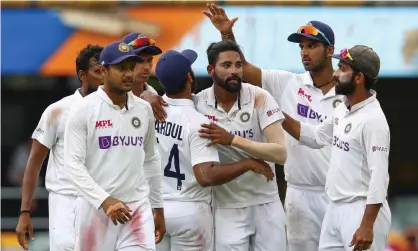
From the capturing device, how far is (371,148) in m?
9.46

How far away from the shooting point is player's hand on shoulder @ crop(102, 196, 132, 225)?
8836mm

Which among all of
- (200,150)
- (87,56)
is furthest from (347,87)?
(87,56)

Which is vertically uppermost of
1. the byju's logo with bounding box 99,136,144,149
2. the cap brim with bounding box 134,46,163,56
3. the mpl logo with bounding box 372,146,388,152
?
the cap brim with bounding box 134,46,163,56

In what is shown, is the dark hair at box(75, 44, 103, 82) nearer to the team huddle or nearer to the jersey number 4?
the team huddle

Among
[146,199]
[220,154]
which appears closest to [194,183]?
[220,154]

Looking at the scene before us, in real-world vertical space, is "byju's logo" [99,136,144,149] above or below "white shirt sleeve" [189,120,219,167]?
above

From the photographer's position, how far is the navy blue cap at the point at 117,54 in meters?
9.17

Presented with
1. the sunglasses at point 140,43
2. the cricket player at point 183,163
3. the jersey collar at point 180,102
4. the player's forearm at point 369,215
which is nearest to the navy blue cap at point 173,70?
the cricket player at point 183,163

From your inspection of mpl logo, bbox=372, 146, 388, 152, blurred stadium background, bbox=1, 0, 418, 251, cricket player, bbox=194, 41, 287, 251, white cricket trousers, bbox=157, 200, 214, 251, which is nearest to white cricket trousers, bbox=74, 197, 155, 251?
white cricket trousers, bbox=157, 200, 214, 251

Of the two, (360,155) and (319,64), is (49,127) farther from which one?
(360,155)

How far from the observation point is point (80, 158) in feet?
29.8

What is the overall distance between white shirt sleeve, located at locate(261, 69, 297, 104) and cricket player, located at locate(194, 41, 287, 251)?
774 mm

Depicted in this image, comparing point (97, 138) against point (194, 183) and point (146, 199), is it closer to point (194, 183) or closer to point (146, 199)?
point (146, 199)

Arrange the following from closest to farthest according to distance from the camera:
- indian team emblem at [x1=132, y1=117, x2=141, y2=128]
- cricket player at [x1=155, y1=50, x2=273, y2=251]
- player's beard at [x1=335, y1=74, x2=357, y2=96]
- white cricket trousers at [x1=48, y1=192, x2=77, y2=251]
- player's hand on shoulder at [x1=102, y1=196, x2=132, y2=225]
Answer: player's hand on shoulder at [x1=102, y1=196, x2=132, y2=225] < indian team emblem at [x1=132, y1=117, x2=141, y2=128] < player's beard at [x1=335, y1=74, x2=357, y2=96] < cricket player at [x1=155, y1=50, x2=273, y2=251] < white cricket trousers at [x1=48, y1=192, x2=77, y2=251]
